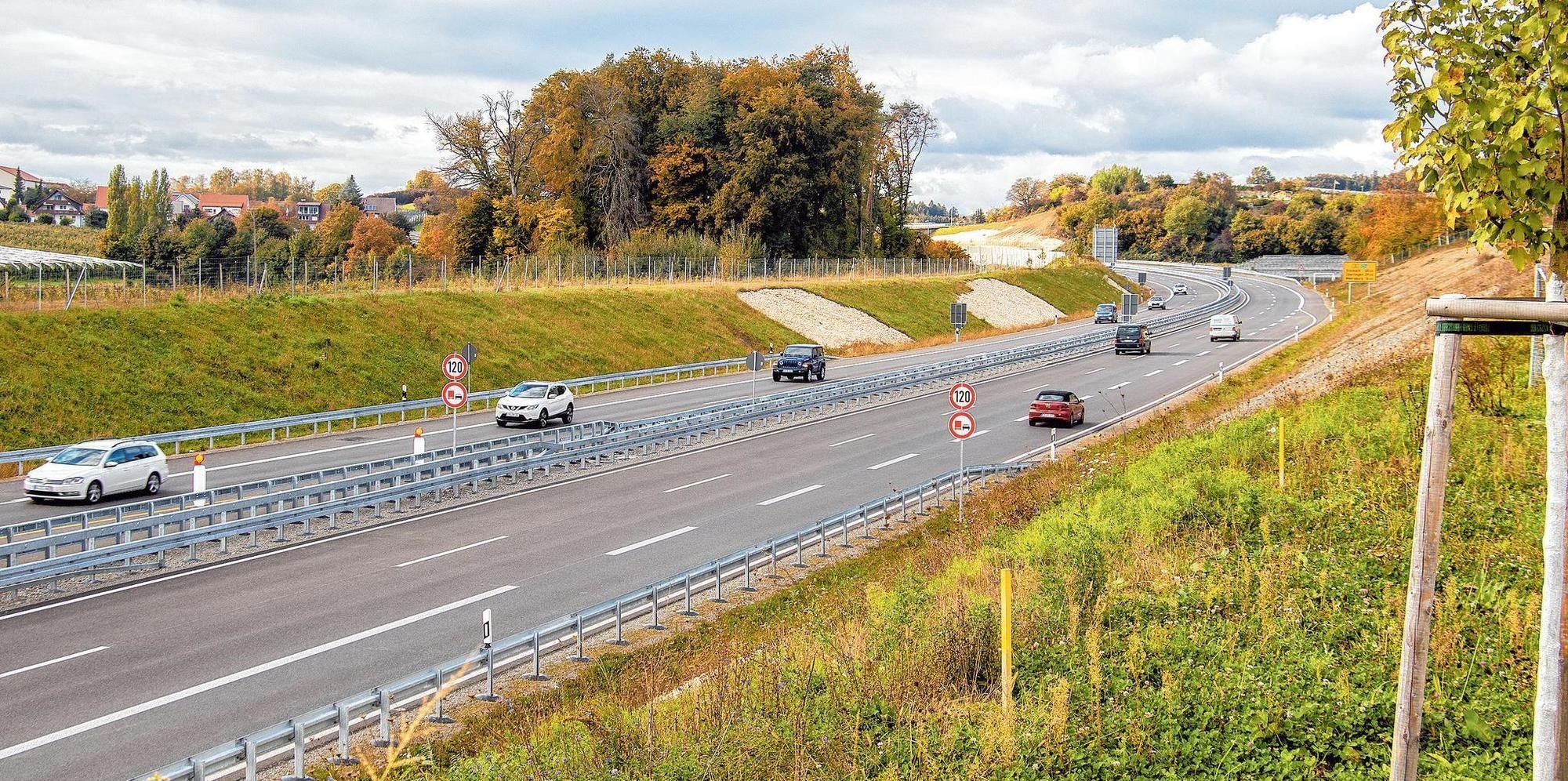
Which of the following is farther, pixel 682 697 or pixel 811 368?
pixel 811 368

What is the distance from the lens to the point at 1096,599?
1230 cm

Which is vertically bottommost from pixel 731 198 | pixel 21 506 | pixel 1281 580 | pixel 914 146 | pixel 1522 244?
pixel 21 506

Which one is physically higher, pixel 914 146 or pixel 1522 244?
pixel 914 146

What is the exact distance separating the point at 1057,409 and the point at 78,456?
27.3 metres

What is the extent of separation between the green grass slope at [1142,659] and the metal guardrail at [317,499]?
9417mm

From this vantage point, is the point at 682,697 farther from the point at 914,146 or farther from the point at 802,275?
the point at 914,146

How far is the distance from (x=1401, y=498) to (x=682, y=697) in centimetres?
957

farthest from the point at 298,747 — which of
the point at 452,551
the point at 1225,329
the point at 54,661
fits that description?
the point at 1225,329

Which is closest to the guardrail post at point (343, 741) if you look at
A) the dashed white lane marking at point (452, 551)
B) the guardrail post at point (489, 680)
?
the guardrail post at point (489, 680)

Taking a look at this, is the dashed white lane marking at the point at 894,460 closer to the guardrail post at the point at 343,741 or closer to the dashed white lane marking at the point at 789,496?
the dashed white lane marking at the point at 789,496

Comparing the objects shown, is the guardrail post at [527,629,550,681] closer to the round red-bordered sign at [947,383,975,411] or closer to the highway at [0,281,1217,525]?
the round red-bordered sign at [947,383,975,411]

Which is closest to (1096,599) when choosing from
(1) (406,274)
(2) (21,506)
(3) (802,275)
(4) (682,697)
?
(4) (682,697)

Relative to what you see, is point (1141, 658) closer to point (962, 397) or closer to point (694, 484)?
point (962, 397)

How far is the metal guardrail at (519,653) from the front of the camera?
10477mm
